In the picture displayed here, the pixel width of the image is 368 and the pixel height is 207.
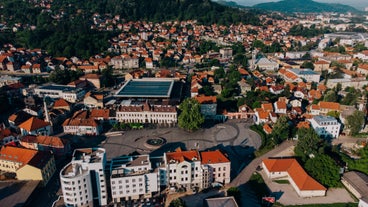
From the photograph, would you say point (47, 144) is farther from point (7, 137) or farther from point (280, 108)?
point (280, 108)

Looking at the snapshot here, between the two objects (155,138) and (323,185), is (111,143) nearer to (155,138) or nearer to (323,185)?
(155,138)

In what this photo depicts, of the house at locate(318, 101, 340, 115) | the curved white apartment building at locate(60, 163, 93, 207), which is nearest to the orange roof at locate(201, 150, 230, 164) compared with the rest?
the curved white apartment building at locate(60, 163, 93, 207)

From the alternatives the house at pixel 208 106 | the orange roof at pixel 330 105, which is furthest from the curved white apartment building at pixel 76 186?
the orange roof at pixel 330 105

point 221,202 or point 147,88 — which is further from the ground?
point 147,88

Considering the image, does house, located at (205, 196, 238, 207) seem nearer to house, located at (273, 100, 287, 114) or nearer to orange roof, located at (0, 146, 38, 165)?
orange roof, located at (0, 146, 38, 165)

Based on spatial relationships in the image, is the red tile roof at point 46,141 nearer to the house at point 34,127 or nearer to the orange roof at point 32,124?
the house at point 34,127

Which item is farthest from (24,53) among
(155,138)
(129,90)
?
(155,138)

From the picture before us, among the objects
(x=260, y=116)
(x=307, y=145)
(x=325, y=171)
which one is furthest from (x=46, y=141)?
(x=325, y=171)
